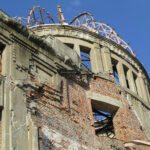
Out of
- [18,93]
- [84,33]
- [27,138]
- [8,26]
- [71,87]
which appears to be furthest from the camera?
[84,33]

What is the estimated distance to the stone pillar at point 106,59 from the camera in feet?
60.6

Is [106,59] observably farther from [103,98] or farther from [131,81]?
[103,98]

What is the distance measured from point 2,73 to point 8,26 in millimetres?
1844

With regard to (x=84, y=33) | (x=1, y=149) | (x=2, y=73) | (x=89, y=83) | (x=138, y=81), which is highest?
(x=84, y=33)

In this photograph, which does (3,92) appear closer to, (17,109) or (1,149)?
(17,109)

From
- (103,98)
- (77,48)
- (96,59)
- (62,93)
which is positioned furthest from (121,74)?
(62,93)

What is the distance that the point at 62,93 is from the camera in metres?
14.2

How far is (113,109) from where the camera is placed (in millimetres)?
16594

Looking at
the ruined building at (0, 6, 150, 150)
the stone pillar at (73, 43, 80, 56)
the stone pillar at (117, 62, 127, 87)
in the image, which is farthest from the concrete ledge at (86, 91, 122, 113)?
the stone pillar at (73, 43, 80, 56)

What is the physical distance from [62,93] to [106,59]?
523 cm

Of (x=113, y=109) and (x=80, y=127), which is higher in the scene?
(x=113, y=109)

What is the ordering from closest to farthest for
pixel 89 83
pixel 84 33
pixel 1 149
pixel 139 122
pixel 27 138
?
pixel 1 149, pixel 27 138, pixel 89 83, pixel 139 122, pixel 84 33

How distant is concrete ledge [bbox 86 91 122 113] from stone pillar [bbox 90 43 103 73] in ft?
7.00

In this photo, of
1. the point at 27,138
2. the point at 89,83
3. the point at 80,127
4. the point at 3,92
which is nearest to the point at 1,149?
the point at 27,138
